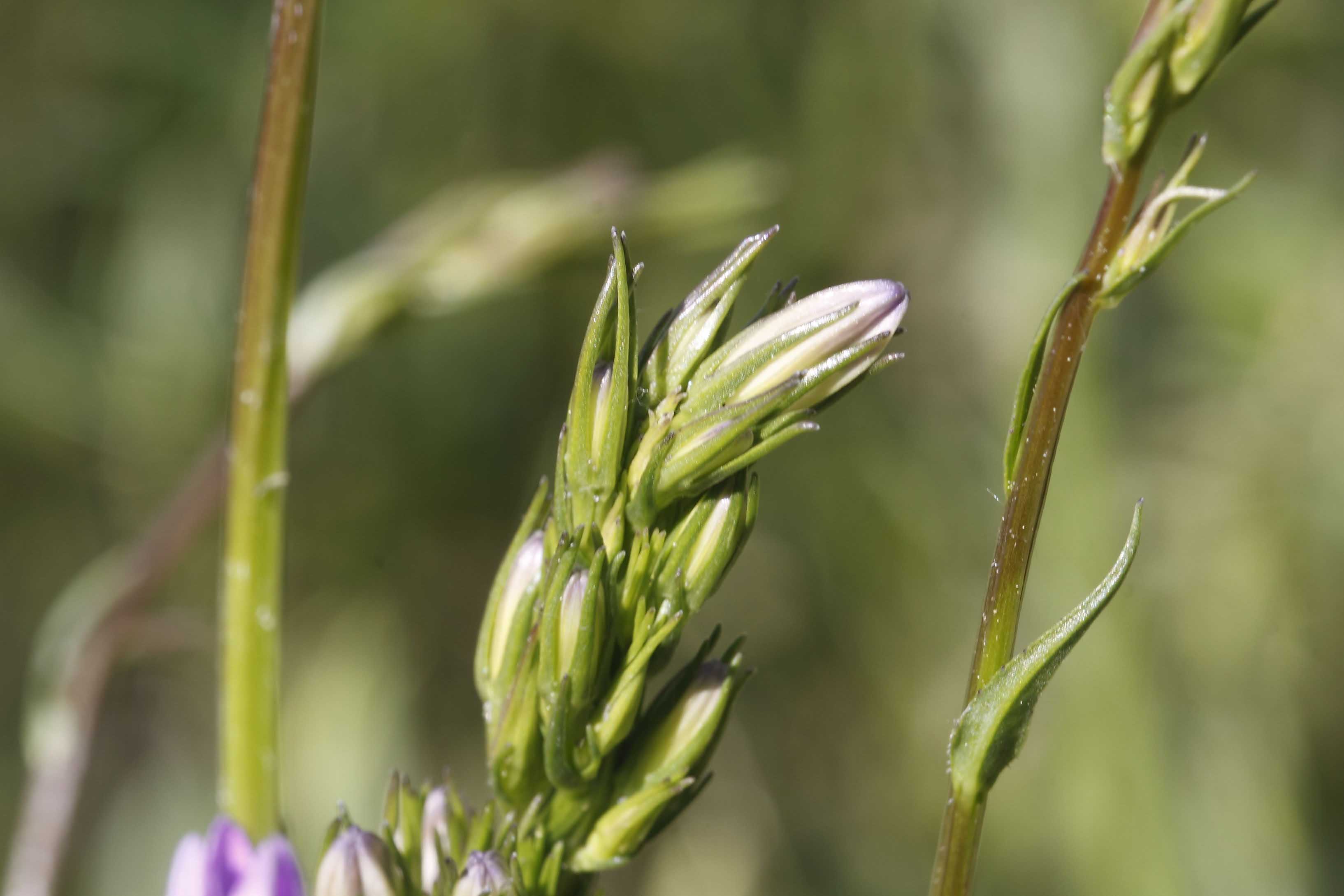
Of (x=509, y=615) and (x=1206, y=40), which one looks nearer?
(x=1206, y=40)

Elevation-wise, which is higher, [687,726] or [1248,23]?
[1248,23]

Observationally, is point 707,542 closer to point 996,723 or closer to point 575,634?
point 575,634

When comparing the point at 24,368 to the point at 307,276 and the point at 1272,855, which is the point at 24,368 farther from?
the point at 1272,855

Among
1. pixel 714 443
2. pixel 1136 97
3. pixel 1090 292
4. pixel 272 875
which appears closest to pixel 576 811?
pixel 272 875

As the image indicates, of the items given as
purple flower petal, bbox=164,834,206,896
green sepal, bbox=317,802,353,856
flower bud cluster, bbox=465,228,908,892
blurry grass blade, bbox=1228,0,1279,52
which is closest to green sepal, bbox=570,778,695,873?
flower bud cluster, bbox=465,228,908,892

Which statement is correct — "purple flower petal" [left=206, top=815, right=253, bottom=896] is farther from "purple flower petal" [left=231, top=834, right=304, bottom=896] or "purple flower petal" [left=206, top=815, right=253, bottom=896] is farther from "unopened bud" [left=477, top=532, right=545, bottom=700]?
"unopened bud" [left=477, top=532, right=545, bottom=700]

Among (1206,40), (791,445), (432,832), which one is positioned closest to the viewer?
(1206,40)

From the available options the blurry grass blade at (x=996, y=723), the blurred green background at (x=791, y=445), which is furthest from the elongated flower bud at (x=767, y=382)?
the blurred green background at (x=791, y=445)
